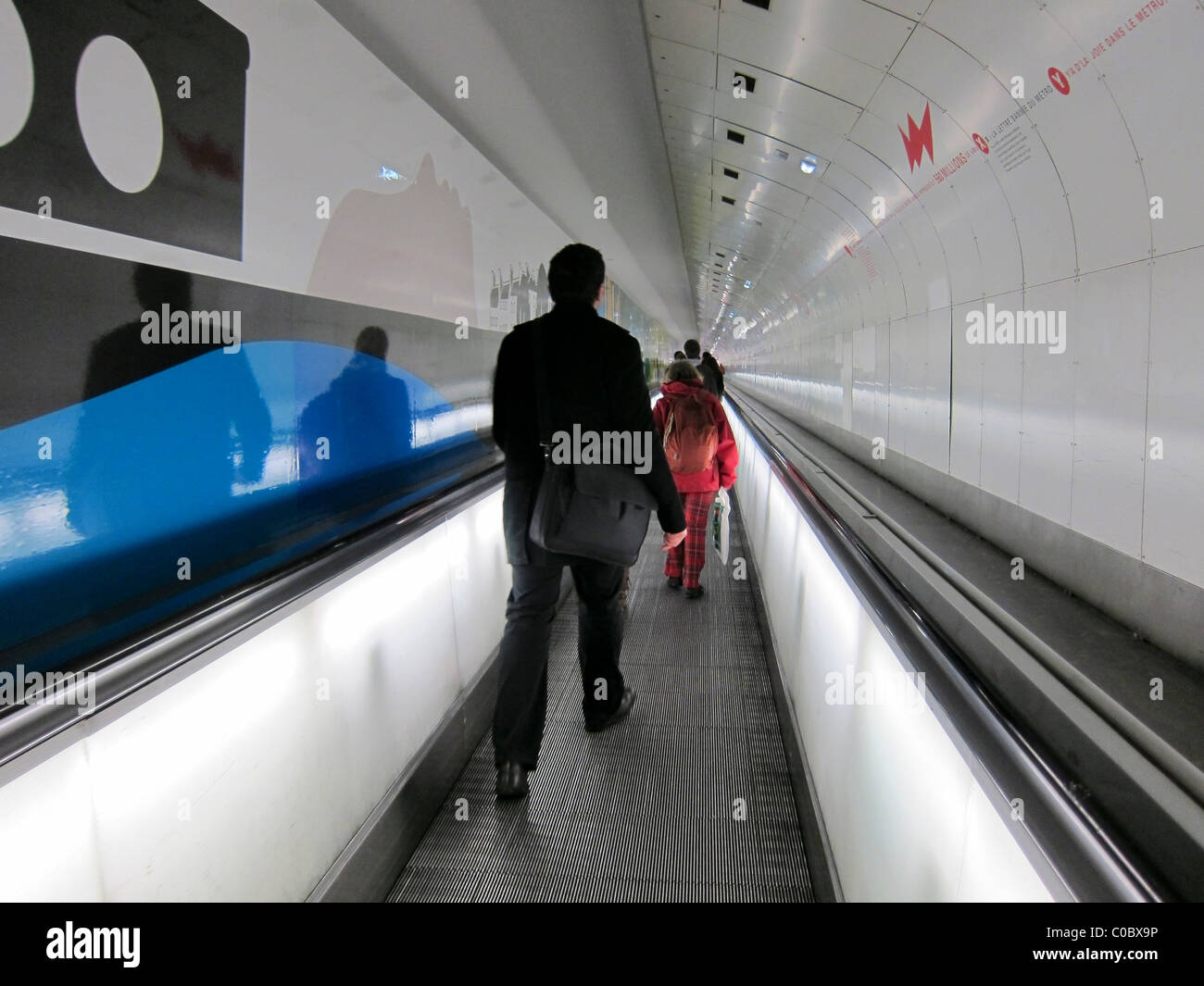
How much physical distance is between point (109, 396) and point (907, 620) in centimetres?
201

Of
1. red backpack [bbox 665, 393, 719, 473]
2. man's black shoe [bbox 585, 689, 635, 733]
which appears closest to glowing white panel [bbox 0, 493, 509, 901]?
man's black shoe [bbox 585, 689, 635, 733]

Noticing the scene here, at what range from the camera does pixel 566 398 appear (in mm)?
2773

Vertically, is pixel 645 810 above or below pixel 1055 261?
below

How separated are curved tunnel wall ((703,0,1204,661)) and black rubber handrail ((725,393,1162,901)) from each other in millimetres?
1327

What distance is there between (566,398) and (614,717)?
1.71 meters

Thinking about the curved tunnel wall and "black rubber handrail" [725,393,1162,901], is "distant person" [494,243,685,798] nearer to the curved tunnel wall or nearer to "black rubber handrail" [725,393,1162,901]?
"black rubber handrail" [725,393,1162,901]

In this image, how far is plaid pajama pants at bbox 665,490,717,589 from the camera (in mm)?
5312

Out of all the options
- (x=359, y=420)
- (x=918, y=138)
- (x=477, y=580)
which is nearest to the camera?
(x=359, y=420)

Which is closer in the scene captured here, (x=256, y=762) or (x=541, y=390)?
(x=256, y=762)

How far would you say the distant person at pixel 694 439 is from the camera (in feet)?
16.4

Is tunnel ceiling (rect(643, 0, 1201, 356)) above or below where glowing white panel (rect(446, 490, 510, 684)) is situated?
above

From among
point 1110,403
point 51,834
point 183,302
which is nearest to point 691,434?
point 1110,403

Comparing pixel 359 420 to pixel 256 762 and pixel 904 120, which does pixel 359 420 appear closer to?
pixel 256 762

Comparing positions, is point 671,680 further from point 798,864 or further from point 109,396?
point 109,396
